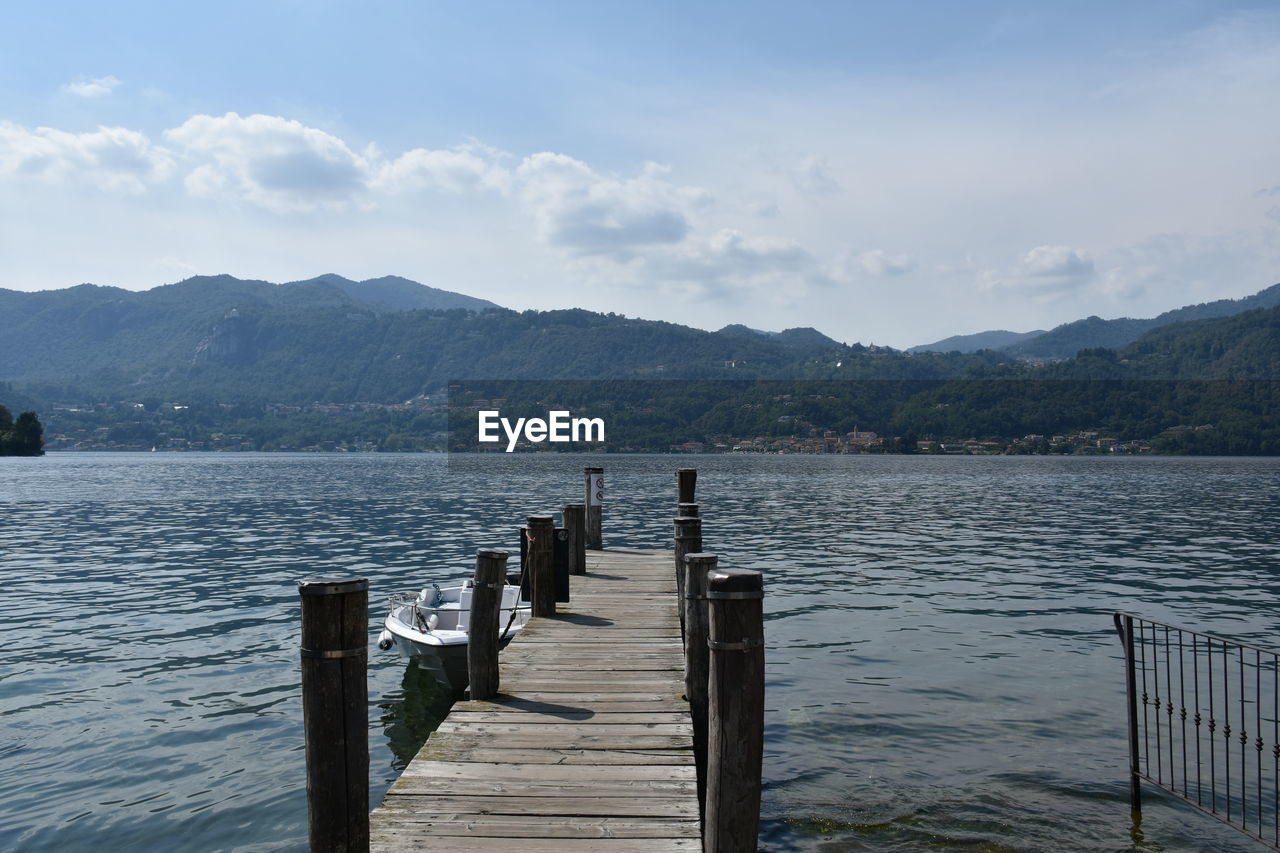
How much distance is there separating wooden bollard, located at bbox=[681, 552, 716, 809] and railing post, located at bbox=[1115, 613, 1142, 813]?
365 centimetres

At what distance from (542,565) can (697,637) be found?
4.71 metres

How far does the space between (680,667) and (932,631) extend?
932 cm

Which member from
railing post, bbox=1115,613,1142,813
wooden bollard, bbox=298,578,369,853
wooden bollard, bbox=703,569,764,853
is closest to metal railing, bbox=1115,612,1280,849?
railing post, bbox=1115,613,1142,813

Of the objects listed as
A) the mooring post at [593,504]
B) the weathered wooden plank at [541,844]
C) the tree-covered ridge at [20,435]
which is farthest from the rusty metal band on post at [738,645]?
the tree-covered ridge at [20,435]

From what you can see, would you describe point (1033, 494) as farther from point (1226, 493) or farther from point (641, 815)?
point (641, 815)

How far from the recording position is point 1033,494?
65.4 m

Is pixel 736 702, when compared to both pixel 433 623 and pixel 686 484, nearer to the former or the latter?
pixel 433 623

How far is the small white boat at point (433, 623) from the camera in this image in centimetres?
1266

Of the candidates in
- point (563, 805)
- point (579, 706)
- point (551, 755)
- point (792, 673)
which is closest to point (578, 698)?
point (579, 706)

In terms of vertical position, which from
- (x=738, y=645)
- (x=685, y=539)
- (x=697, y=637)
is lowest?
(x=697, y=637)

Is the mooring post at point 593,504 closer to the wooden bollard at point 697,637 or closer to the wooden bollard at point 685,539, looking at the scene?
the wooden bollard at point 685,539

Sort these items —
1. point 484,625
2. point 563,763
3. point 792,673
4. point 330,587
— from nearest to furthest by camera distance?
1. point 330,587
2. point 563,763
3. point 484,625
4. point 792,673

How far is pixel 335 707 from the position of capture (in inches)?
193

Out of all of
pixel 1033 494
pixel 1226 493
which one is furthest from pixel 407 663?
pixel 1226 493
